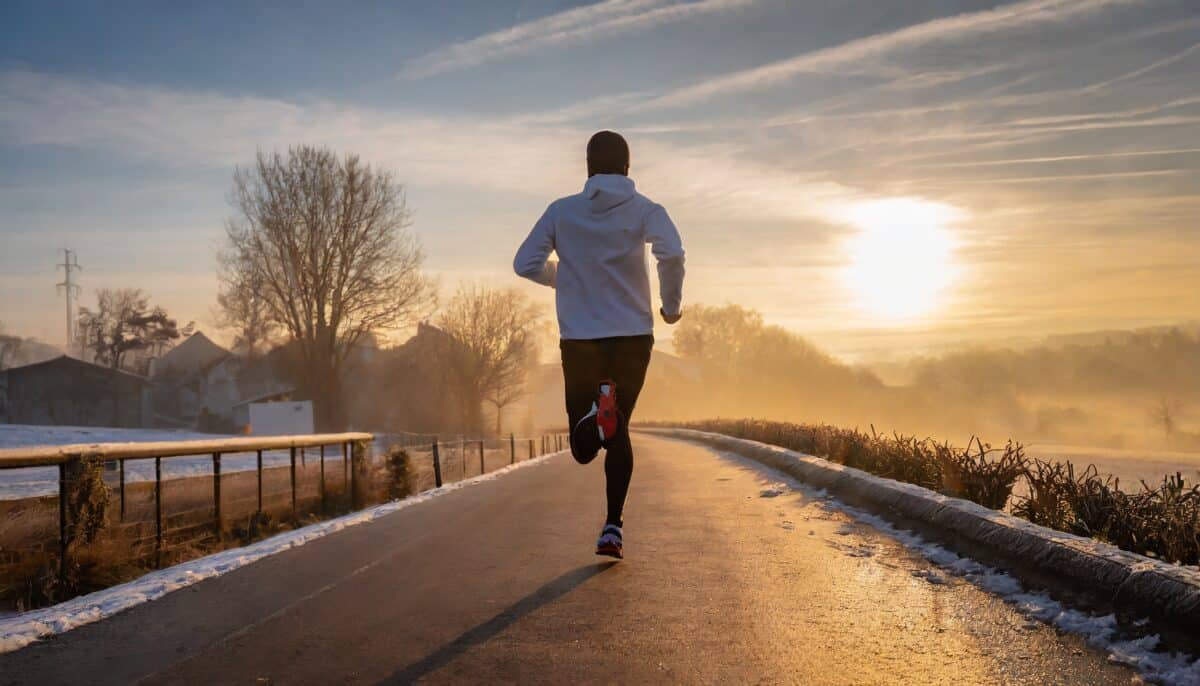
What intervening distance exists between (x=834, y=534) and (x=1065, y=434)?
3969 inches

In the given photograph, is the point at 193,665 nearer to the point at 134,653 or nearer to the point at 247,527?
the point at 134,653

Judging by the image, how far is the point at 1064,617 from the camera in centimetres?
336

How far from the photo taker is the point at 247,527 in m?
9.81

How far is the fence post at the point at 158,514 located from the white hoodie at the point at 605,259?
14.6ft

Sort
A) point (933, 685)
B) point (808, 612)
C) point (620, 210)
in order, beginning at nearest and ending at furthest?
point (933, 685), point (808, 612), point (620, 210)

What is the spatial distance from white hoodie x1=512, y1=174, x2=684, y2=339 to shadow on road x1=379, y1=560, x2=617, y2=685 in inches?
52.6

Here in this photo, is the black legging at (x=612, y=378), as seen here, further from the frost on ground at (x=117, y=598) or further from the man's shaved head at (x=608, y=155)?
the frost on ground at (x=117, y=598)

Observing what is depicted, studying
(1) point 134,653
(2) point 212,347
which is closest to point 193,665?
(1) point 134,653

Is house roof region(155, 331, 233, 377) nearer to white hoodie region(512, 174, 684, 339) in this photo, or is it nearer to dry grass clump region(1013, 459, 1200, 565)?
white hoodie region(512, 174, 684, 339)

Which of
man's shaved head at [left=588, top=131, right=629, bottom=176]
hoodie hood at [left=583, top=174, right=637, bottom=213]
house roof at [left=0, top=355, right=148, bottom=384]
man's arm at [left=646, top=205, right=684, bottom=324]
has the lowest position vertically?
man's arm at [left=646, top=205, right=684, bottom=324]

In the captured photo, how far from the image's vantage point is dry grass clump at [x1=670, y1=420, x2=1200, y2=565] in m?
4.37

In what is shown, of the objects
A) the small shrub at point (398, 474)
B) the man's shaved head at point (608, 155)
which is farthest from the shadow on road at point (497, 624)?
the small shrub at point (398, 474)

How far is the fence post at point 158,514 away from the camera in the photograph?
760cm

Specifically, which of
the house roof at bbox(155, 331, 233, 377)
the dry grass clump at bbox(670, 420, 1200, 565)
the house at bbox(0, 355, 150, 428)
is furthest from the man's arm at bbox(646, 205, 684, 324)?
the house roof at bbox(155, 331, 233, 377)
